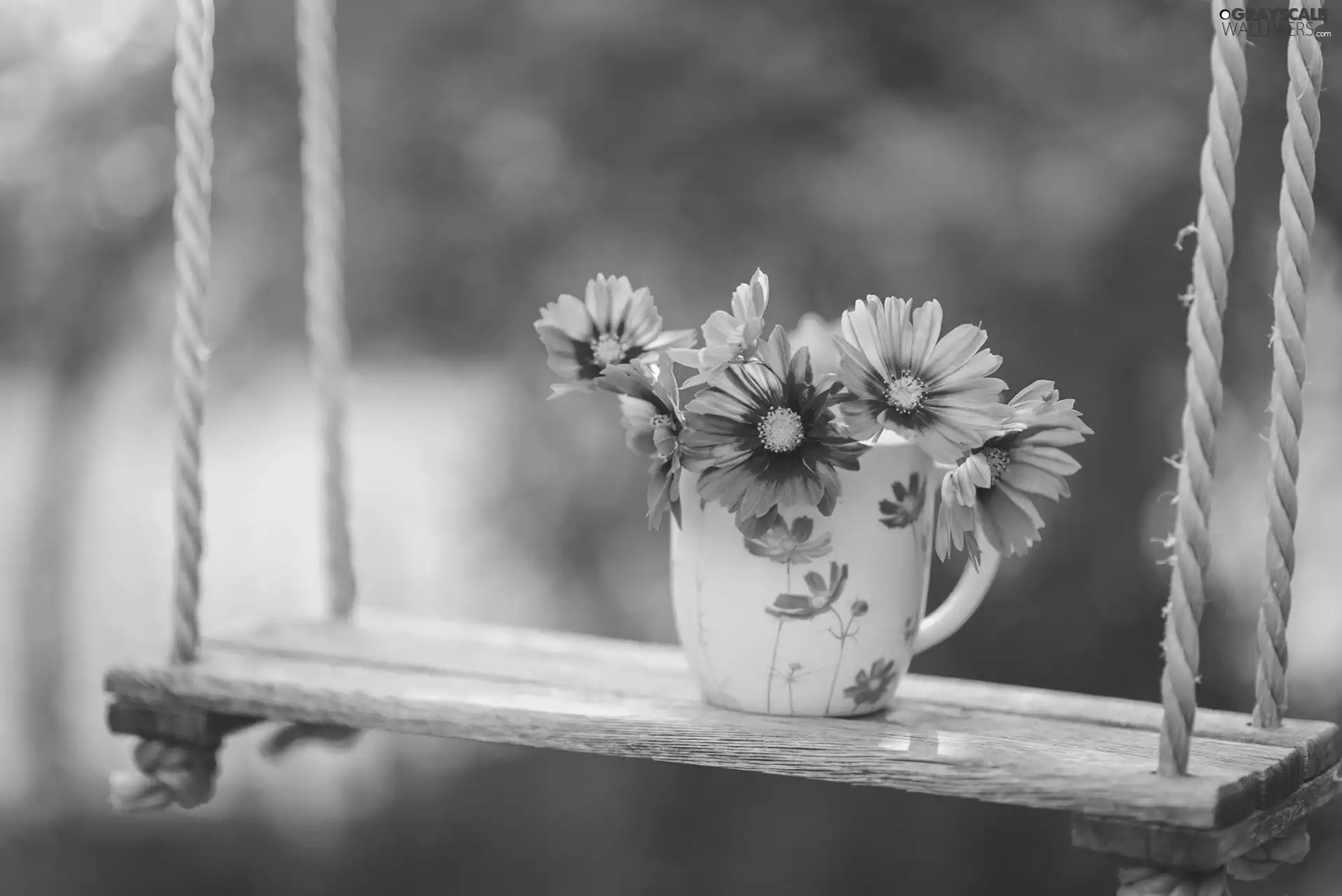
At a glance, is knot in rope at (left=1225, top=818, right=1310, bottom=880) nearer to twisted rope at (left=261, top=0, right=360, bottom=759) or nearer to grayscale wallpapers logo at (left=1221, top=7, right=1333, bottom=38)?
grayscale wallpapers logo at (left=1221, top=7, right=1333, bottom=38)

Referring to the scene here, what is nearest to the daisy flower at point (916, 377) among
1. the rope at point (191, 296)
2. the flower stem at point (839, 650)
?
the flower stem at point (839, 650)

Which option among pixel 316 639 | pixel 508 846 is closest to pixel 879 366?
pixel 316 639

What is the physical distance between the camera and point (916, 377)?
0.71 m

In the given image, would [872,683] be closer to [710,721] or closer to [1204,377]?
[710,721]

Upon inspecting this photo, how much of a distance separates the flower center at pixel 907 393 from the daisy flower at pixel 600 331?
0.48 ft

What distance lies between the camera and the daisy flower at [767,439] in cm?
72

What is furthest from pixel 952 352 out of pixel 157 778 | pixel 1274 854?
pixel 157 778

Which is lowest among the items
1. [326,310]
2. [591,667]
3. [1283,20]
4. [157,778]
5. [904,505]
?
[157,778]

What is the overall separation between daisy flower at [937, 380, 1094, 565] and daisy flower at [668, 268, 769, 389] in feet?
0.41

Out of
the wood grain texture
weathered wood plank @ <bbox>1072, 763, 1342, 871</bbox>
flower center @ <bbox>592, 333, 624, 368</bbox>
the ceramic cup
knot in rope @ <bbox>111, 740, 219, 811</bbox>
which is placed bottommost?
knot in rope @ <bbox>111, 740, 219, 811</bbox>

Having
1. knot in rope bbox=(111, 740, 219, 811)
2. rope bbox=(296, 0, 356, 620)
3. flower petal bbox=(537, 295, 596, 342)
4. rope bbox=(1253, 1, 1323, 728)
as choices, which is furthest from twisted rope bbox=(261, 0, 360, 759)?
rope bbox=(1253, 1, 1323, 728)

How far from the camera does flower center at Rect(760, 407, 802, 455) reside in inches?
28.2

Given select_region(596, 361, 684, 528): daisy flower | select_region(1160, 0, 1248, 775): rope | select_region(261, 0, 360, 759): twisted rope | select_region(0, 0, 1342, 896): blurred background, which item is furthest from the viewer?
select_region(0, 0, 1342, 896): blurred background

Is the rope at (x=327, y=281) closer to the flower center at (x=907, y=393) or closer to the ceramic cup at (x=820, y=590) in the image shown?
the ceramic cup at (x=820, y=590)
